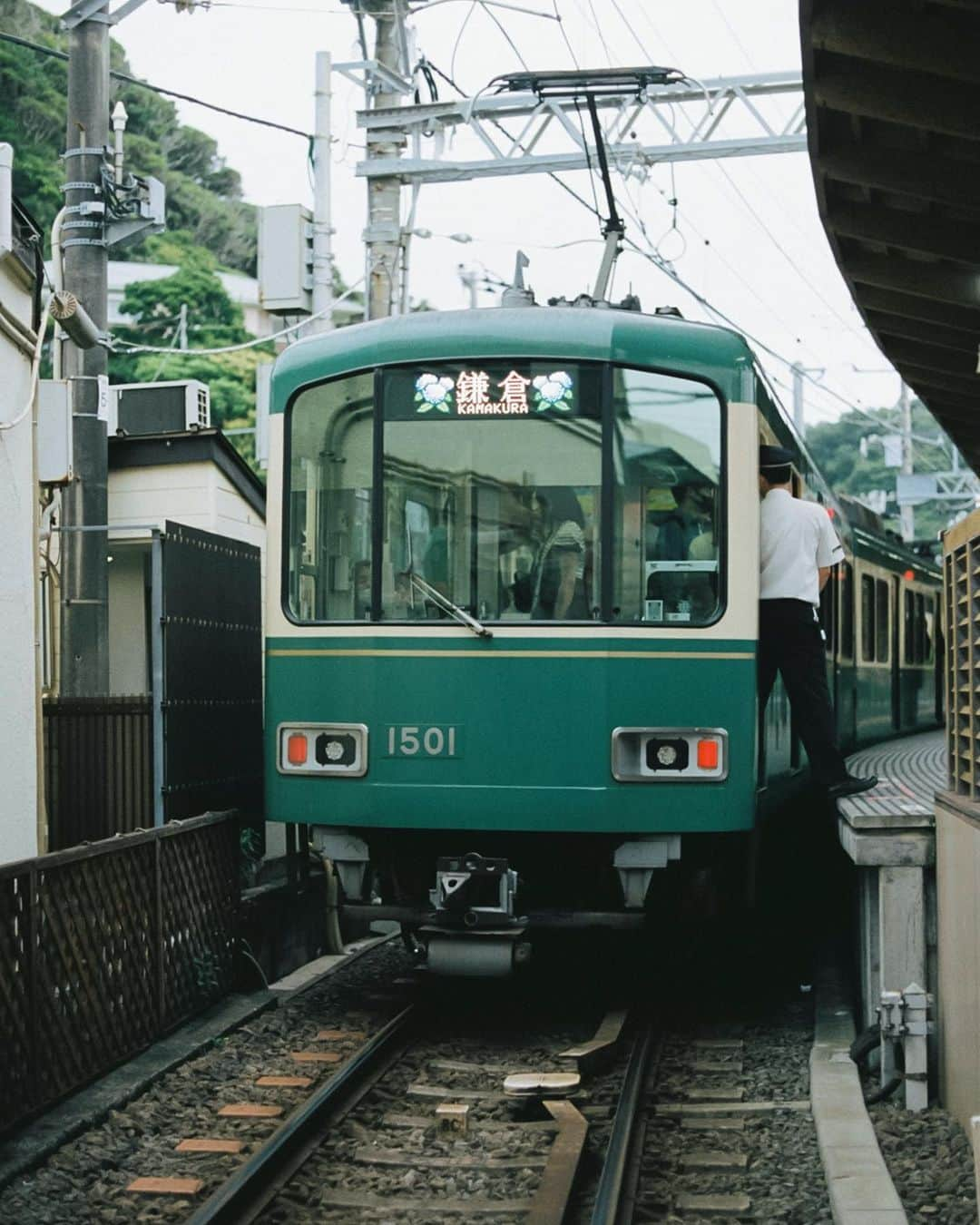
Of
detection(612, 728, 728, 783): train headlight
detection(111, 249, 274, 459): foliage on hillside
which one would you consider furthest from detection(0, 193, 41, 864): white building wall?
detection(111, 249, 274, 459): foliage on hillside

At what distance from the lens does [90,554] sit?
34.3ft

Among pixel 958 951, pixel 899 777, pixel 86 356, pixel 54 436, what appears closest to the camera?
pixel 958 951

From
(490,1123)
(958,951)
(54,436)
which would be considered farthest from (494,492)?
(958,951)

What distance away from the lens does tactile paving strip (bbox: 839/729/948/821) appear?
6.96m

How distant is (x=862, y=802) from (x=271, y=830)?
17.4ft

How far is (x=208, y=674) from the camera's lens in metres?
8.93

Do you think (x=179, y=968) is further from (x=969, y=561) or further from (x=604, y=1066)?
(x=969, y=561)

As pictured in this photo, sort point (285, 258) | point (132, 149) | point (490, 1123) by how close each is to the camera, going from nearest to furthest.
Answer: point (490, 1123) → point (285, 258) → point (132, 149)

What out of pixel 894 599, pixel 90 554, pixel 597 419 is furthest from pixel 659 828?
pixel 894 599

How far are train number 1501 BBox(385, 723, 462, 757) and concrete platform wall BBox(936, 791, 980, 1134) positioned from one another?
2.02m

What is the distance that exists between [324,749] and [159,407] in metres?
8.17

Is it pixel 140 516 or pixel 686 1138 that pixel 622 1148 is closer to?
pixel 686 1138

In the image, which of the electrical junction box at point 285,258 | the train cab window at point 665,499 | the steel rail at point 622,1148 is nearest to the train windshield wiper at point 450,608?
the train cab window at point 665,499

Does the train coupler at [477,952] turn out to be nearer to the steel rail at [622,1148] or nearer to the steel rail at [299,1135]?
the steel rail at [299,1135]
